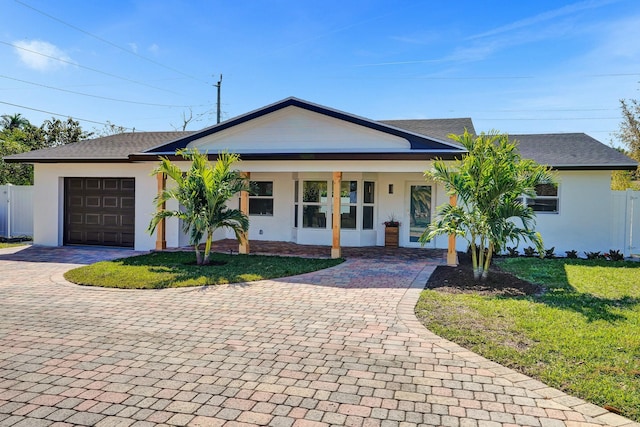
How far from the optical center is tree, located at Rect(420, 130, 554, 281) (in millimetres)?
8430

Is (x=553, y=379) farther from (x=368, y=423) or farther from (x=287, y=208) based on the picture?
(x=287, y=208)

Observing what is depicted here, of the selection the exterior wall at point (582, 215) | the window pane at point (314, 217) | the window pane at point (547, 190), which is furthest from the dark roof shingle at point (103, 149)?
the exterior wall at point (582, 215)

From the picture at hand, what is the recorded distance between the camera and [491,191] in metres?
8.54

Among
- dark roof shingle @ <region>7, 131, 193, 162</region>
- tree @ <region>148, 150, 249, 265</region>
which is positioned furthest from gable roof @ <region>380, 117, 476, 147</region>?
dark roof shingle @ <region>7, 131, 193, 162</region>

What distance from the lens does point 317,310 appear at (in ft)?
22.5

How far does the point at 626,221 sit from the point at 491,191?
7338 millimetres

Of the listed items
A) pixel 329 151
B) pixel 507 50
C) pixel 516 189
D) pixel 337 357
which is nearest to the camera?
pixel 337 357

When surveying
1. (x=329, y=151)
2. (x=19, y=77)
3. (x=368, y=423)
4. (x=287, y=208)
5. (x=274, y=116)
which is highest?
(x=19, y=77)

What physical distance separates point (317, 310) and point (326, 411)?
10.7 feet

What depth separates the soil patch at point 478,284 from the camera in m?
8.01

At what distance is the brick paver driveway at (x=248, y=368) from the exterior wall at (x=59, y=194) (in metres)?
6.41

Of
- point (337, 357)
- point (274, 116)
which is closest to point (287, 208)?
point (274, 116)

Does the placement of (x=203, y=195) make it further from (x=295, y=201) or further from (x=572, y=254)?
(x=572, y=254)

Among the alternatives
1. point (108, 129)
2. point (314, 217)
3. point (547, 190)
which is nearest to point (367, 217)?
point (314, 217)
